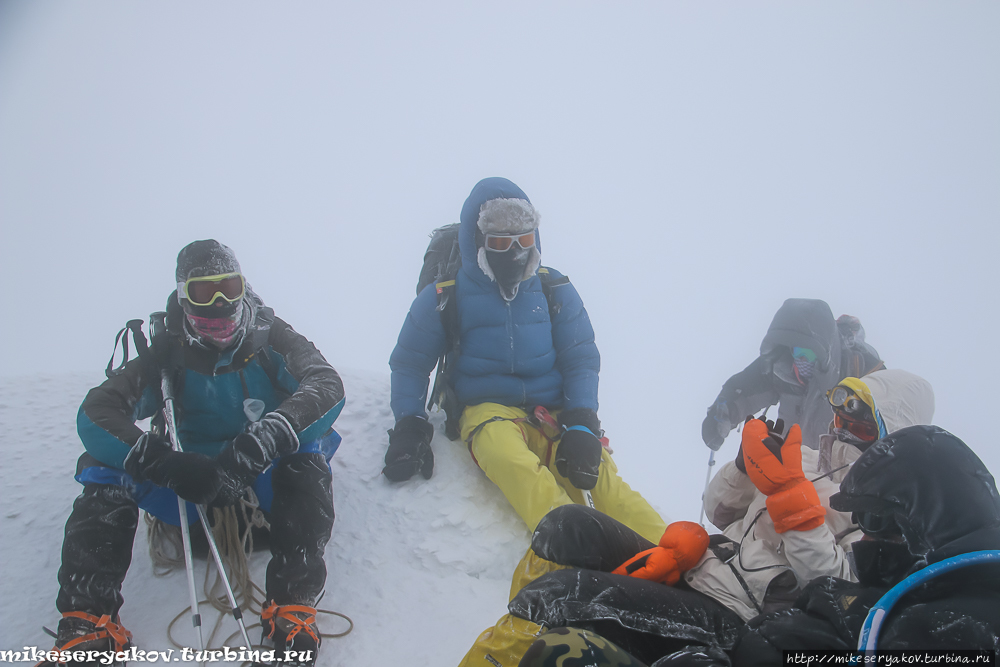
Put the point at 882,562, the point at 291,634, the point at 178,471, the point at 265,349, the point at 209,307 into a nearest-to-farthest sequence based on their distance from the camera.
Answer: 1. the point at 882,562
2. the point at 291,634
3. the point at 178,471
4. the point at 209,307
5. the point at 265,349

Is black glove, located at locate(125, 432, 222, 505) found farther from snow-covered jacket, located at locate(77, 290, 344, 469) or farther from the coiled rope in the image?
the coiled rope

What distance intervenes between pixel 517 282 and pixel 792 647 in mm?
2558

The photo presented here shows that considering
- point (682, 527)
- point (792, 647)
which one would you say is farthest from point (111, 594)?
point (792, 647)

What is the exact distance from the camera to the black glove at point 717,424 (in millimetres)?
5344

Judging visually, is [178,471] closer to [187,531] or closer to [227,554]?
[187,531]

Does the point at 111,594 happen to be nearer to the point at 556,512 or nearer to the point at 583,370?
the point at 556,512

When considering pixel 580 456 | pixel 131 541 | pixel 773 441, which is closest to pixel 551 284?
pixel 580 456

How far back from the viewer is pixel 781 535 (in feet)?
6.68

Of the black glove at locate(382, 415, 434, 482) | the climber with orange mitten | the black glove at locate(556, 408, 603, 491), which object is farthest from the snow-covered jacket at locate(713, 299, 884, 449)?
the black glove at locate(382, 415, 434, 482)

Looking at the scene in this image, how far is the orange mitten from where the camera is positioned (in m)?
2.04

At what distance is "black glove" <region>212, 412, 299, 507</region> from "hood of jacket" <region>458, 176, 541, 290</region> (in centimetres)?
163

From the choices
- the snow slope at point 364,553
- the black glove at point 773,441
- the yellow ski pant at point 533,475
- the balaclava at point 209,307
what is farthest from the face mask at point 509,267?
the black glove at point 773,441

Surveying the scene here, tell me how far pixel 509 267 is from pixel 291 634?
2276 mm

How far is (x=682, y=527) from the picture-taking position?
2105mm
